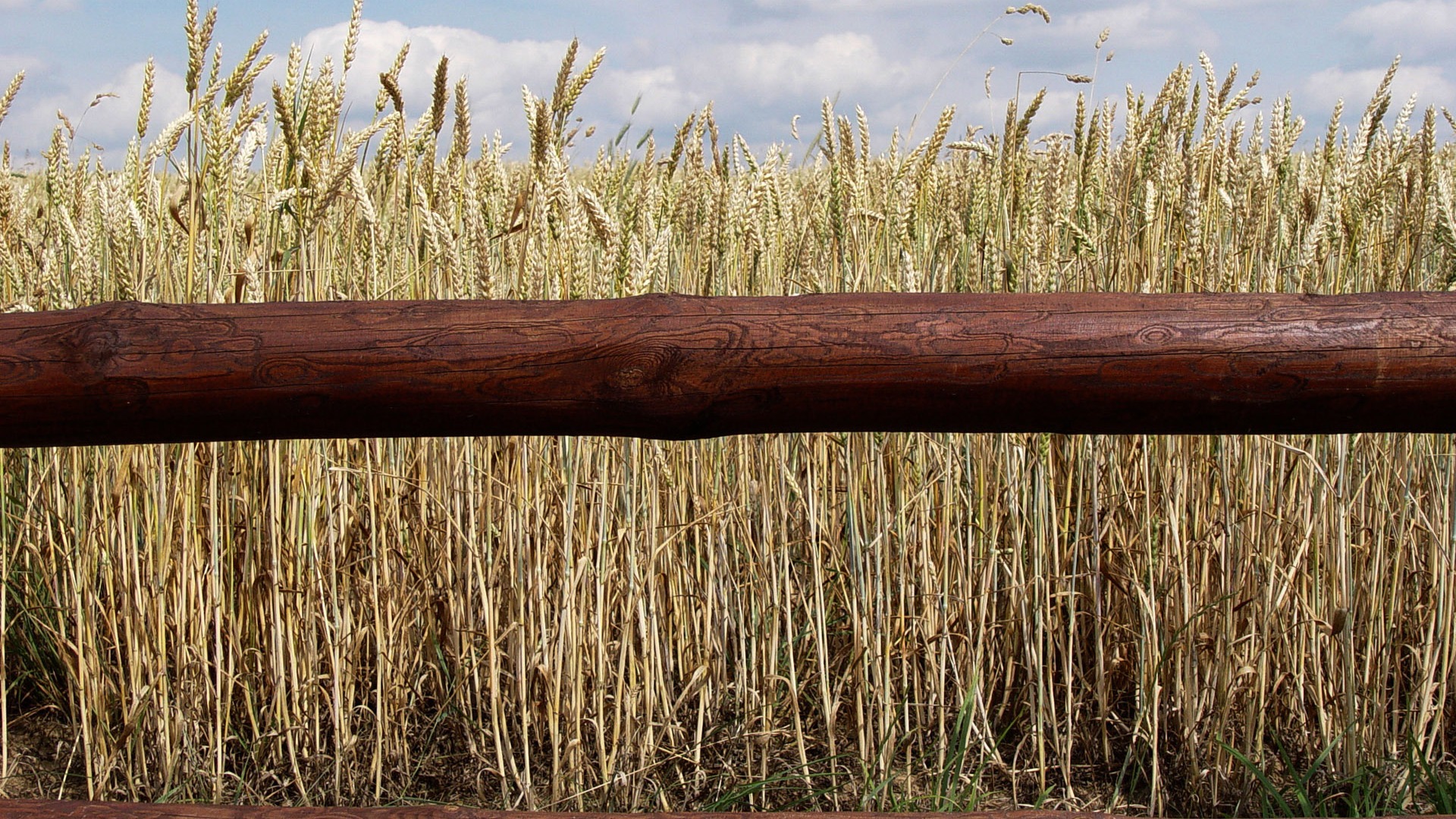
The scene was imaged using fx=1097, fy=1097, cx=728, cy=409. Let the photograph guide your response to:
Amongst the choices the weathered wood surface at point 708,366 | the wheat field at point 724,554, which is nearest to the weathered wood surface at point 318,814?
the weathered wood surface at point 708,366

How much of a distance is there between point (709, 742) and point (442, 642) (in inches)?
21.7

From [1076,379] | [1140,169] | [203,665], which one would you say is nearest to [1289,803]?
[1140,169]

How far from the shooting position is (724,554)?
1868 mm

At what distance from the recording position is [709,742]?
6.51 feet

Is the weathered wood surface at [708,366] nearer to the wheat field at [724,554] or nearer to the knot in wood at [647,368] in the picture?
the knot in wood at [647,368]

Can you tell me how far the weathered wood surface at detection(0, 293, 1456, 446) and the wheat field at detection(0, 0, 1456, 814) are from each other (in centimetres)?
75

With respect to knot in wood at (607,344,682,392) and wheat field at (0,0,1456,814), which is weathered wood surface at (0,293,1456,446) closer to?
knot in wood at (607,344,682,392)

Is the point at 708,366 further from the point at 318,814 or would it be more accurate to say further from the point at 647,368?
the point at 318,814

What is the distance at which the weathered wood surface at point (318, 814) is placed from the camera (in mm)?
882

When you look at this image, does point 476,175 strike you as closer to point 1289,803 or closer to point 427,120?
point 427,120

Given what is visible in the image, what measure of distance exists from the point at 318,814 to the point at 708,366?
1.60 ft

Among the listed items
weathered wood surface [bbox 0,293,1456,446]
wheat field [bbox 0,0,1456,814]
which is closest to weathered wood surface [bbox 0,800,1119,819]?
weathered wood surface [bbox 0,293,1456,446]

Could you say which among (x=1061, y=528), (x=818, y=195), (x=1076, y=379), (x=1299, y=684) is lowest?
(x=1299, y=684)

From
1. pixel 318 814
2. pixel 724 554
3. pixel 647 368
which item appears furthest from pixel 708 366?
pixel 724 554
